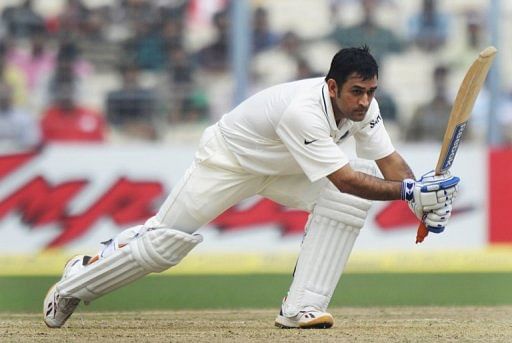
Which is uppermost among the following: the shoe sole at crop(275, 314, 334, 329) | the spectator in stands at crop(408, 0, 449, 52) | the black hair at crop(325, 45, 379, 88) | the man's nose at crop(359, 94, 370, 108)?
the black hair at crop(325, 45, 379, 88)

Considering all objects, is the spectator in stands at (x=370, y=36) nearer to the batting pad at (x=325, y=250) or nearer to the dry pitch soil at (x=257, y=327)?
the dry pitch soil at (x=257, y=327)

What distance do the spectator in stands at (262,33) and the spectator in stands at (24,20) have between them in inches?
79.6

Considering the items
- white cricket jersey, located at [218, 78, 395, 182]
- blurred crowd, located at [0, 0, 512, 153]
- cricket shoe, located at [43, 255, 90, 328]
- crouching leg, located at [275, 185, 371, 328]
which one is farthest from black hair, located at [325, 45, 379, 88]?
blurred crowd, located at [0, 0, 512, 153]

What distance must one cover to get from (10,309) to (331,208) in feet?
8.39

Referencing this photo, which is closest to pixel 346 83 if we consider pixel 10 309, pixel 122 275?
pixel 122 275

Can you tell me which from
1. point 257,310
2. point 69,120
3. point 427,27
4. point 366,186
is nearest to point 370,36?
point 427,27

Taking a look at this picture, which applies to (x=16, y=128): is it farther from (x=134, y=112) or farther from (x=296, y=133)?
(x=296, y=133)

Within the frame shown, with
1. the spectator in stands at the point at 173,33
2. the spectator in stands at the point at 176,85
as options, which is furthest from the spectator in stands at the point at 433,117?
the spectator in stands at the point at 173,33

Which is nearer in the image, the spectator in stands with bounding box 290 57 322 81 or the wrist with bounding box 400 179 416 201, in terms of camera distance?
the wrist with bounding box 400 179 416 201

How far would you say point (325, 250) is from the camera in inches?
221

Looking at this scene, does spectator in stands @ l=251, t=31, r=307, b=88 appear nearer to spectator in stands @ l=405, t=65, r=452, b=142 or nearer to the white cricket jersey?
spectator in stands @ l=405, t=65, r=452, b=142

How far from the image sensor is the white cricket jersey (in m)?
5.33

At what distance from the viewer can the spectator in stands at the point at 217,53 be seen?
1112 centimetres

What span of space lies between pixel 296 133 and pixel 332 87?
270mm
